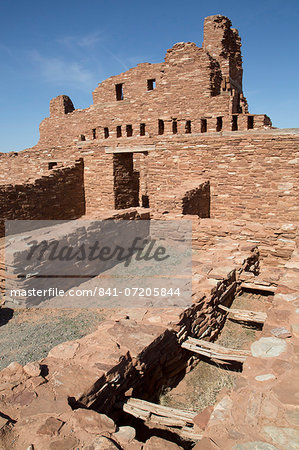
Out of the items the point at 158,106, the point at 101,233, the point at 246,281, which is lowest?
the point at 246,281

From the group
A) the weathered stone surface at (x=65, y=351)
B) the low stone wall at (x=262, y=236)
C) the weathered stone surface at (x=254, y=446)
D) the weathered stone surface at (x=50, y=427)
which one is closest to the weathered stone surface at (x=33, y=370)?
the weathered stone surface at (x=65, y=351)

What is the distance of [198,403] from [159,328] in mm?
822

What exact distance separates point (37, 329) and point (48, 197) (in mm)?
7380

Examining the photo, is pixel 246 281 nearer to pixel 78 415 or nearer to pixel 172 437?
pixel 172 437

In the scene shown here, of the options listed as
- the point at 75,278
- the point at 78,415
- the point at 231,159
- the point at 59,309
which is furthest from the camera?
the point at 231,159

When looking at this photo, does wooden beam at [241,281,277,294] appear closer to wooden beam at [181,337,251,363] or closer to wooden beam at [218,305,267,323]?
wooden beam at [218,305,267,323]

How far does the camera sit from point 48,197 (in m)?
11.3

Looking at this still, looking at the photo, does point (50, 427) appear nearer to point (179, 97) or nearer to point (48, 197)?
point (48, 197)

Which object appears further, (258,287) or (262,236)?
(262,236)

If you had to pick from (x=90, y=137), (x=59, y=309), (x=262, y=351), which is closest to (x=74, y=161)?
(x=90, y=137)

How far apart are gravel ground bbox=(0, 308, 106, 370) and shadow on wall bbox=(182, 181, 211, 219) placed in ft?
15.1

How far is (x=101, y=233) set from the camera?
718cm

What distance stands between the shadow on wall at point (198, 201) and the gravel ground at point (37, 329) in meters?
4.60

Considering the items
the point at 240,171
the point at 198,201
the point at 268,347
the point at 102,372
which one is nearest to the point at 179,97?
the point at 240,171
